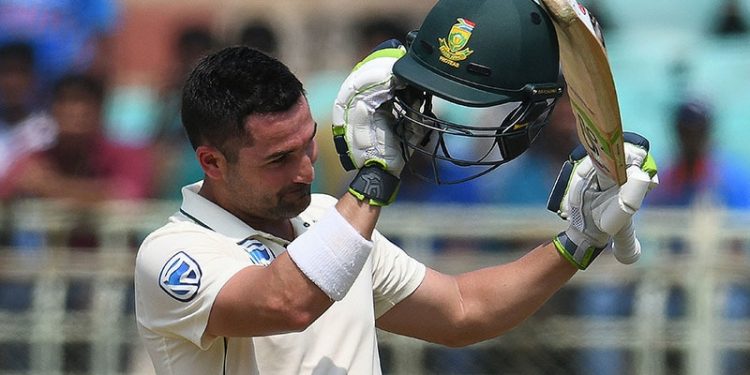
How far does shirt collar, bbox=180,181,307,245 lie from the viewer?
126 inches

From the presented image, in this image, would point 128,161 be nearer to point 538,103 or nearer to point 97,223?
point 97,223

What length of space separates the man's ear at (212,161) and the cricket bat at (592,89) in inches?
33.2

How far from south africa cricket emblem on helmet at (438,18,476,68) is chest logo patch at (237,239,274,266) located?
2.23 feet

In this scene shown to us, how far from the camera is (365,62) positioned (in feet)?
9.69

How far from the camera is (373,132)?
2.89 m

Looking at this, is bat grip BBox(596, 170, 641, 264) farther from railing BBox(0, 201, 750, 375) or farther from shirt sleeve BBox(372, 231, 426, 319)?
railing BBox(0, 201, 750, 375)

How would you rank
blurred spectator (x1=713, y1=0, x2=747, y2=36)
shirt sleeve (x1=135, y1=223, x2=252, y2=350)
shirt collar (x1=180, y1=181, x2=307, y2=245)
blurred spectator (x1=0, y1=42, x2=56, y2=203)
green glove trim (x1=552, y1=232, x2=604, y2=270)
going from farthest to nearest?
blurred spectator (x1=713, y1=0, x2=747, y2=36) < blurred spectator (x1=0, y1=42, x2=56, y2=203) < green glove trim (x1=552, y1=232, x2=604, y2=270) < shirt collar (x1=180, y1=181, x2=307, y2=245) < shirt sleeve (x1=135, y1=223, x2=252, y2=350)

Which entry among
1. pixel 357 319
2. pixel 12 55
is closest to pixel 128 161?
pixel 12 55

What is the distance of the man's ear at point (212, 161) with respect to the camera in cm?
318

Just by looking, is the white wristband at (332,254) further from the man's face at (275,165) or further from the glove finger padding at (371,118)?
the man's face at (275,165)

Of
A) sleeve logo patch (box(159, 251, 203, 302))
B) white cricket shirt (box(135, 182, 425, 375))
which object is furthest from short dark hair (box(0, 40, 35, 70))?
sleeve logo patch (box(159, 251, 203, 302))

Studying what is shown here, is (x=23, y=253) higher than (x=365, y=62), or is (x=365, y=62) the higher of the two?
(x=365, y=62)

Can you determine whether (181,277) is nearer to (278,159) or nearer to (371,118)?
(278,159)

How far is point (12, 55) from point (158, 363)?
3950 millimetres
